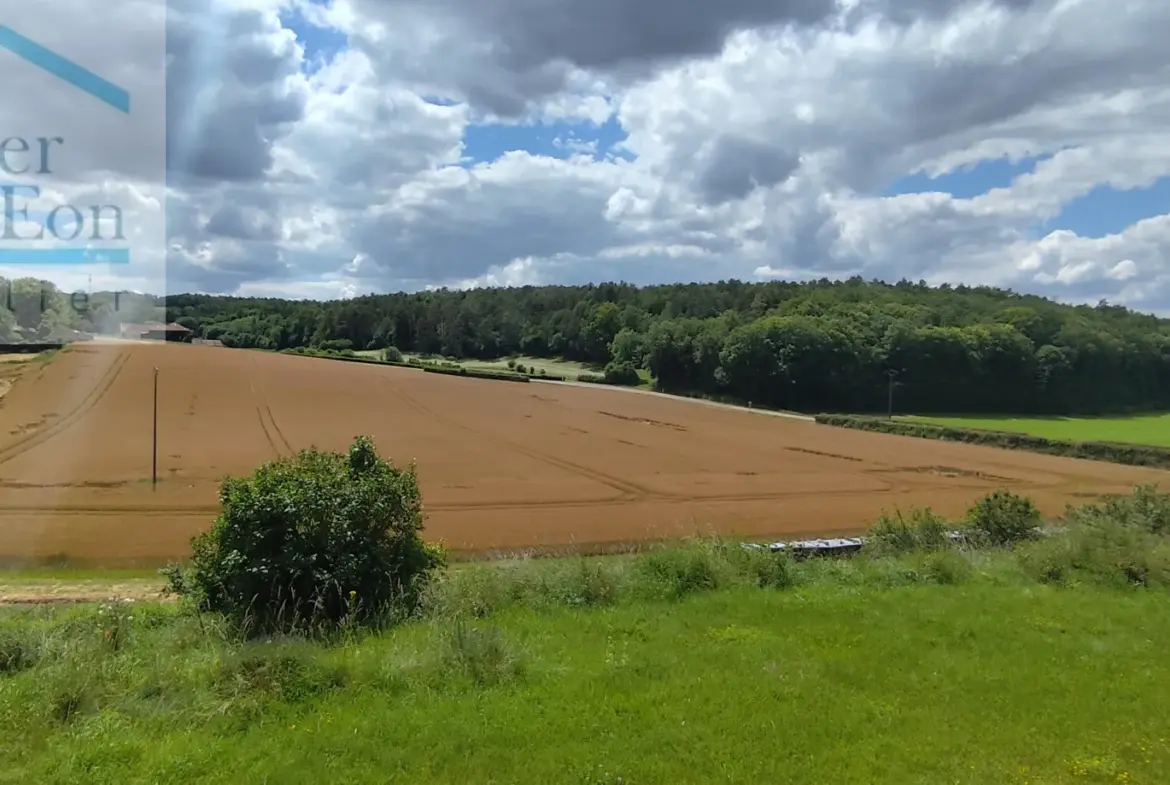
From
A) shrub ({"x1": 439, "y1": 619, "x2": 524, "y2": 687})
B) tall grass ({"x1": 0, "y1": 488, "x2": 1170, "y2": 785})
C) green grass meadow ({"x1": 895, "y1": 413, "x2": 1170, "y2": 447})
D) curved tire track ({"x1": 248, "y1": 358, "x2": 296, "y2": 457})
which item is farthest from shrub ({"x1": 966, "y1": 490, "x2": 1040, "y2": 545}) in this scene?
green grass meadow ({"x1": 895, "y1": 413, "x2": 1170, "y2": 447})

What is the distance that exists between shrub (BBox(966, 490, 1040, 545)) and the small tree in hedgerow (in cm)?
1272

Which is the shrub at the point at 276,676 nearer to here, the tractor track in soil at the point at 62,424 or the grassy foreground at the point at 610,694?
the grassy foreground at the point at 610,694

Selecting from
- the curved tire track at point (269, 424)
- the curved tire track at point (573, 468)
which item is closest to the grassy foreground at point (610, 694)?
the curved tire track at point (573, 468)

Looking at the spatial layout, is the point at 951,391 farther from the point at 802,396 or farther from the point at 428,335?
the point at 428,335

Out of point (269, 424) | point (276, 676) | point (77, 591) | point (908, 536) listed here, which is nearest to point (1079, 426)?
point (269, 424)

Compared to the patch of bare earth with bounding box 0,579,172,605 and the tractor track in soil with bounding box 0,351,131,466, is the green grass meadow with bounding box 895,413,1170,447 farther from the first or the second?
the tractor track in soil with bounding box 0,351,131,466

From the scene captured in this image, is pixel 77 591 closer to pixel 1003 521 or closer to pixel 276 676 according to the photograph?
pixel 276 676

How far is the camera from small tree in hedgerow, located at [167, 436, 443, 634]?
904 cm

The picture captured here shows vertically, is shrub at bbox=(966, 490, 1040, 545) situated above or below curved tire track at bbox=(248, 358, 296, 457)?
above

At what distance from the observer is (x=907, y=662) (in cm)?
798

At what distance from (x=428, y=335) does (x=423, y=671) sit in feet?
476

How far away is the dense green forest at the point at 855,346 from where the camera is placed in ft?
304

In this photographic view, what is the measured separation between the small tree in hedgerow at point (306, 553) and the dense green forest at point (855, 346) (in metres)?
62.0

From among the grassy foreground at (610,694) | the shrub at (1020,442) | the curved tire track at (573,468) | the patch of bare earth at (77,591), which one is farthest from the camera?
the shrub at (1020,442)
